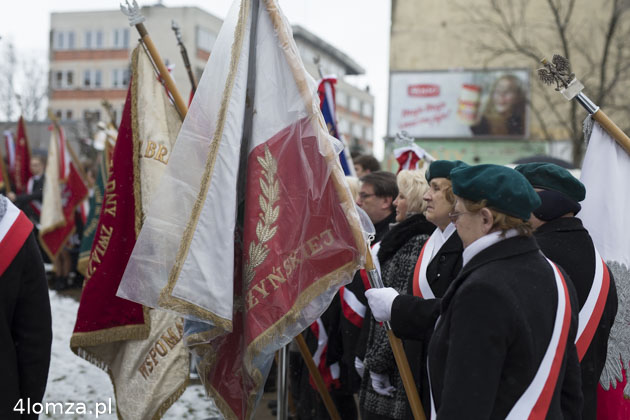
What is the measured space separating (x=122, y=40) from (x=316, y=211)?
178ft

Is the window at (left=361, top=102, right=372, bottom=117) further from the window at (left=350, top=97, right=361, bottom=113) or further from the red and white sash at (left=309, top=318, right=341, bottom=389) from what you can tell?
the red and white sash at (left=309, top=318, right=341, bottom=389)

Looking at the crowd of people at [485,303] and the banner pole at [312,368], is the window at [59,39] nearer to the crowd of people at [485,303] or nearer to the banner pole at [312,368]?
the crowd of people at [485,303]

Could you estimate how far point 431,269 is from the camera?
10.9ft

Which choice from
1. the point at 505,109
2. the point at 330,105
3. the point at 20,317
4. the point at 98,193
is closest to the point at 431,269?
the point at 20,317

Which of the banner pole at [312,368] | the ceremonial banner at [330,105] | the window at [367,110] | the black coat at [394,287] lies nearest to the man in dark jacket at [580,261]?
the black coat at [394,287]

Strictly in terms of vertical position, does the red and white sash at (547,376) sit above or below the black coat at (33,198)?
above

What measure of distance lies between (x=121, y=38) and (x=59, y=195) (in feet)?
150

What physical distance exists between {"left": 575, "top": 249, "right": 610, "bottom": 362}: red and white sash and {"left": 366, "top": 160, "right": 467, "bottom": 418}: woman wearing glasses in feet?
1.90

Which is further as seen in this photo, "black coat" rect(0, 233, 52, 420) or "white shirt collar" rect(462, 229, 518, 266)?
"black coat" rect(0, 233, 52, 420)

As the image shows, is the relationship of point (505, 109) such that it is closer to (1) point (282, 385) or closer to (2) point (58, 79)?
(1) point (282, 385)

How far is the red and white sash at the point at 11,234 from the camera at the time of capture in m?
2.92

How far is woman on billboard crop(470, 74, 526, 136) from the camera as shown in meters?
26.0

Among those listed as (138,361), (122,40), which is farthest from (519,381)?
(122,40)

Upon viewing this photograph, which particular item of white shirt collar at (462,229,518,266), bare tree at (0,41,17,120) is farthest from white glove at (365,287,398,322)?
bare tree at (0,41,17,120)
